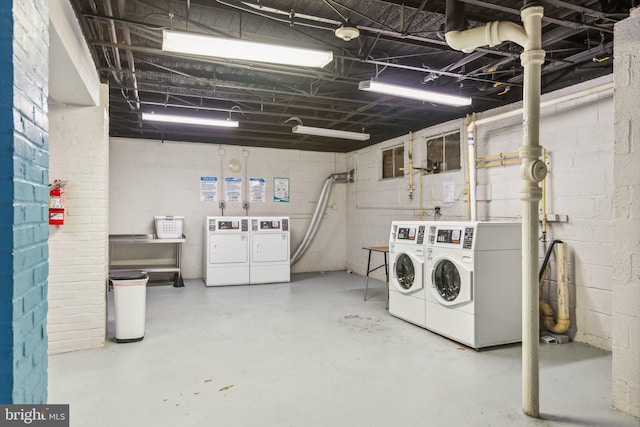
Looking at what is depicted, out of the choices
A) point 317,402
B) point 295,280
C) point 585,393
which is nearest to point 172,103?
point 295,280

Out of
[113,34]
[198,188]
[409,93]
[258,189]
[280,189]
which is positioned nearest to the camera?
[113,34]

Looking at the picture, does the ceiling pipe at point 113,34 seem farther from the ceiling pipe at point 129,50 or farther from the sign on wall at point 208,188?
the sign on wall at point 208,188

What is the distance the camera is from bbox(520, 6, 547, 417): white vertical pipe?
2.42 m

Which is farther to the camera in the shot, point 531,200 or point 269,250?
point 269,250

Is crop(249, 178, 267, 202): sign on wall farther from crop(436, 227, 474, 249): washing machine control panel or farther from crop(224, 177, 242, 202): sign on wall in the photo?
crop(436, 227, 474, 249): washing machine control panel

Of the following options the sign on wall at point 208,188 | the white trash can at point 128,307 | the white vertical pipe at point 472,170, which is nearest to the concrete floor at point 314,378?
the white trash can at point 128,307

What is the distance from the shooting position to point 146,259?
6.96 m

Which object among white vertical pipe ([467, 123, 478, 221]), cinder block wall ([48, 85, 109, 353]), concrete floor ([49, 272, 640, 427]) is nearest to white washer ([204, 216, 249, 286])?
concrete floor ([49, 272, 640, 427])

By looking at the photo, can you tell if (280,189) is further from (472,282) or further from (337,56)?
(472,282)

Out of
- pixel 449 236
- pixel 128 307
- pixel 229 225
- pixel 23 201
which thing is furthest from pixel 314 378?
pixel 229 225

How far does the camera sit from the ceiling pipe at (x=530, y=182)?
2420 mm

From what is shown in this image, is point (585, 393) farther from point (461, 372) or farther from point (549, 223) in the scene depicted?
point (549, 223)

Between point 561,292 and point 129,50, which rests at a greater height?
point 129,50

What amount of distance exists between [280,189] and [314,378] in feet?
17.4
